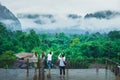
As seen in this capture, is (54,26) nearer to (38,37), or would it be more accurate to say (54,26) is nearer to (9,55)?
(38,37)

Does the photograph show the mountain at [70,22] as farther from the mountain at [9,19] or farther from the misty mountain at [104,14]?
the mountain at [9,19]

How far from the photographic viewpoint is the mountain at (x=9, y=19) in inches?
1184

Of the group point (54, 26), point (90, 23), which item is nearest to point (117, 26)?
point (90, 23)

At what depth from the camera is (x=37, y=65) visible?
15.6m

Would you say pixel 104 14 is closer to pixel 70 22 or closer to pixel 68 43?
pixel 70 22

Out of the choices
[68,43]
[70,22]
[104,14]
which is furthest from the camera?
[68,43]

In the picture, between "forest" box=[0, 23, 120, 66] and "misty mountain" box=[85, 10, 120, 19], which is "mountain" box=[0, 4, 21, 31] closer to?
"forest" box=[0, 23, 120, 66]

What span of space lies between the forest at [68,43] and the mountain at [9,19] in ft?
1.40

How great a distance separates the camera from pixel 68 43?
32.2 metres

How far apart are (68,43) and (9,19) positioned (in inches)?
193

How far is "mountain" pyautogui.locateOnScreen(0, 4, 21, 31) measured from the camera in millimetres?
30078

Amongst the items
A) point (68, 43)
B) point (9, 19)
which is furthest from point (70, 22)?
point (9, 19)

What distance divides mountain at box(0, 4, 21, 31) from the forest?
16.8 inches

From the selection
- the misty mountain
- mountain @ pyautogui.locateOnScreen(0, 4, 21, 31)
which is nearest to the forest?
mountain @ pyautogui.locateOnScreen(0, 4, 21, 31)
